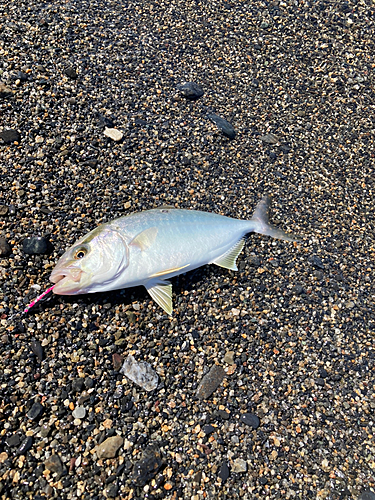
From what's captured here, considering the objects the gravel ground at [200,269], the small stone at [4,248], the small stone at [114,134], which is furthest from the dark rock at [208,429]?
the small stone at [114,134]

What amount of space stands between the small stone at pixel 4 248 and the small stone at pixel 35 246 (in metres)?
0.10

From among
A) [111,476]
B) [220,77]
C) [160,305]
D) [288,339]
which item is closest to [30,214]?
[160,305]

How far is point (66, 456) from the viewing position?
2.21 metres

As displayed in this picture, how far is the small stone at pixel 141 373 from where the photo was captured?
2.52 metres

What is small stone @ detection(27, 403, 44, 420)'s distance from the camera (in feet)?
7.52

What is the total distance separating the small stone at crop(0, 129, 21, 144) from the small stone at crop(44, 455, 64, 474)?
2.53 meters

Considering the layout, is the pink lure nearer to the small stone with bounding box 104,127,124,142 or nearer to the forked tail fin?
the small stone with bounding box 104,127,124,142

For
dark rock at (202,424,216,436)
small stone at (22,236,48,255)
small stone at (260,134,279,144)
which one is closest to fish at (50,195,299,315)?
→ small stone at (22,236,48,255)

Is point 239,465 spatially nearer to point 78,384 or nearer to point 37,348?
point 78,384

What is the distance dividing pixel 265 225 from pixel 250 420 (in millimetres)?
1605

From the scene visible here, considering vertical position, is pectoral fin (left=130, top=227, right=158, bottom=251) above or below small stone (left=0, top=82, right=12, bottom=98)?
below

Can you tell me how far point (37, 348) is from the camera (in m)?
2.51

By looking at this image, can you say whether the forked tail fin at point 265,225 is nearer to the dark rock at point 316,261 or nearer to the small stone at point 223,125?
the dark rock at point 316,261

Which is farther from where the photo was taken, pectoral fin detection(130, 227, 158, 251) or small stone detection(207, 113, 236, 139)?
small stone detection(207, 113, 236, 139)
